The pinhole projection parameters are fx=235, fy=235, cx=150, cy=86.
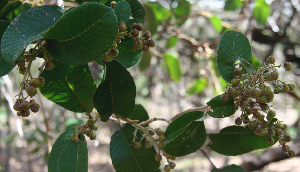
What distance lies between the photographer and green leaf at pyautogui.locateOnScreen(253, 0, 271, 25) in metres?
2.51

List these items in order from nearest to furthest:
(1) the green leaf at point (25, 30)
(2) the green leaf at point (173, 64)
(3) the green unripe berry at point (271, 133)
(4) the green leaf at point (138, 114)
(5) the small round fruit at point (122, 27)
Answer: (1) the green leaf at point (25, 30), (5) the small round fruit at point (122, 27), (3) the green unripe berry at point (271, 133), (4) the green leaf at point (138, 114), (2) the green leaf at point (173, 64)

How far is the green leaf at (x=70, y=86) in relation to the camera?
738 mm

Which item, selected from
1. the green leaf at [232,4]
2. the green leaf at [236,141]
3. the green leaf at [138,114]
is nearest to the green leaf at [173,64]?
the green leaf at [232,4]

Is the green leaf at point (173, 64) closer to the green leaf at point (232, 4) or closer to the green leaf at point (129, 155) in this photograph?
the green leaf at point (232, 4)

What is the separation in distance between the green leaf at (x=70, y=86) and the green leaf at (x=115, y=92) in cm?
9

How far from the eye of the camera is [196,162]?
20.6ft

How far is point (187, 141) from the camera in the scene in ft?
2.34

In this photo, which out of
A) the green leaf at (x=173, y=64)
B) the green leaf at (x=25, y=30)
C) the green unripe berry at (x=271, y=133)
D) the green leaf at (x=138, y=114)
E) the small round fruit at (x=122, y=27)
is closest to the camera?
the green leaf at (x=25, y=30)

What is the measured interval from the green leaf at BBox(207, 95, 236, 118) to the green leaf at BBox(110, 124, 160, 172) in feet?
0.87

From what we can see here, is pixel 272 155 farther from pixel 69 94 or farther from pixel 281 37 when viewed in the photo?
pixel 69 94

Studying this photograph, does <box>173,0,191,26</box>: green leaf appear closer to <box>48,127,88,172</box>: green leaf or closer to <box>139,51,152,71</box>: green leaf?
<box>139,51,152,71</box>: green leaf

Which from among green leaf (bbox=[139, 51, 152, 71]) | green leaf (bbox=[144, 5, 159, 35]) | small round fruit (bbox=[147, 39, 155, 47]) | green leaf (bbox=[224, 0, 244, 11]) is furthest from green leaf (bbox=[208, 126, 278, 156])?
green leaf (bbox=[224, 0, 244, 11])

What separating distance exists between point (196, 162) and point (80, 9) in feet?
20.7

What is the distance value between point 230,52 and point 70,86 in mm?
554
